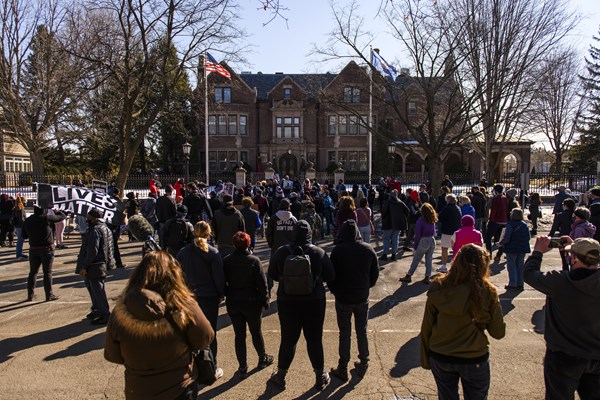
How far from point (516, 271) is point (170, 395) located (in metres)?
7.43

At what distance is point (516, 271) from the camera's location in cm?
834

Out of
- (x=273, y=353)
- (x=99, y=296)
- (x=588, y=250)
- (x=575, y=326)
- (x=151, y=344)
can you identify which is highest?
(x=588, y=250)

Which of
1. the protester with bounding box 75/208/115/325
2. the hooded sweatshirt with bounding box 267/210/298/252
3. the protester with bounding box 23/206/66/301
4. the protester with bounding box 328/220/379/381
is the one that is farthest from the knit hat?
the protester with bounding box 23/206/66/301

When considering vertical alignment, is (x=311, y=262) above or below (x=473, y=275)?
below

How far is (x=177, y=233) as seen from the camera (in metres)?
6.34

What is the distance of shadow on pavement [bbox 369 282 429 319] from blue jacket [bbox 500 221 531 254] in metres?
1.76

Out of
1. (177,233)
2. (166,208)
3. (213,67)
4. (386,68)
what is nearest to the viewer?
(177,233)

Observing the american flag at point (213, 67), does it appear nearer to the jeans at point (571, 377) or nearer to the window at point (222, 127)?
the window at point (222, 127)

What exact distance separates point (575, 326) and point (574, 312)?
10 centimetres

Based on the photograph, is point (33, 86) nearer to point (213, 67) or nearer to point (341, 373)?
point (213, 67)

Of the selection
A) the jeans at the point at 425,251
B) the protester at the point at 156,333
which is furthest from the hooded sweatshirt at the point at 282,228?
the protester at the point at 156,333

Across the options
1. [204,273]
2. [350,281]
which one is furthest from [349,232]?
[204,273]

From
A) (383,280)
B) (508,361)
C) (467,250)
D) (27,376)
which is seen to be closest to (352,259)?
(467,250)

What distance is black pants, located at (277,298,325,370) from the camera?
14.8 ft
